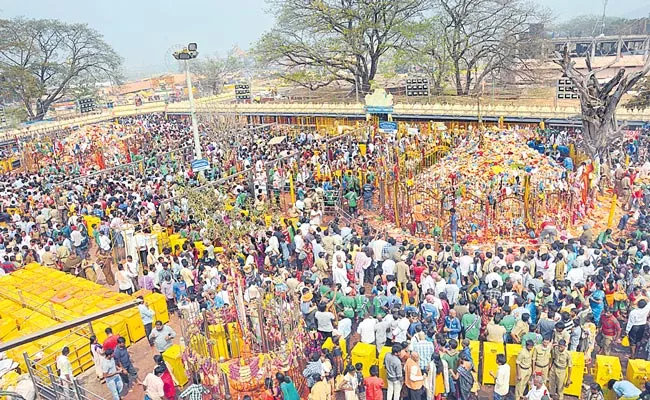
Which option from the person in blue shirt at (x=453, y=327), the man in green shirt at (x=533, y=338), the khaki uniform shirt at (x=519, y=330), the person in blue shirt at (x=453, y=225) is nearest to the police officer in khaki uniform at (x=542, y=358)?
the man in green shirt at (x=533, y=338)

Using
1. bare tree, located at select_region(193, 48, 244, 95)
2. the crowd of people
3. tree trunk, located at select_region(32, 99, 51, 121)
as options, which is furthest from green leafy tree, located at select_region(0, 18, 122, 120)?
the crowd of people

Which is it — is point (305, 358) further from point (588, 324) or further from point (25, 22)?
point (25, 22)

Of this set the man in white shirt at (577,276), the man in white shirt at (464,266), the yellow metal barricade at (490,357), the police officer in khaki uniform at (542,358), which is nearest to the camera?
the police officer in khaki uniform at (542,358)

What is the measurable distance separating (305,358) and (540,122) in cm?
1864

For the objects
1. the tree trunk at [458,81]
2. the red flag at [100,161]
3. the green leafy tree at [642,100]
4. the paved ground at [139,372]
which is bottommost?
the paved ground at [139,372]

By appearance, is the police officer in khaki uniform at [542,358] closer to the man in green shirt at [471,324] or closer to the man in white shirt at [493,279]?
the man in green shirt at [471,324]

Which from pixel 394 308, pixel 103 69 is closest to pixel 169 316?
pixel 394 308

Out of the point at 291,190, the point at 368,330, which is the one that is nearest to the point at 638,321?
the point at 368,330

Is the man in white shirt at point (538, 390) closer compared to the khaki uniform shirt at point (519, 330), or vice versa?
the man in white shirt at point (538, 390)

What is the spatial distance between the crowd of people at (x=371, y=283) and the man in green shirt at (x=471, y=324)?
0.05 feet

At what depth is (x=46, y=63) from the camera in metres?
41.8

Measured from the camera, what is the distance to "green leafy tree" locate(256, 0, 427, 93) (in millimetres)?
31031

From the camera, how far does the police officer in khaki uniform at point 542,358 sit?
23.0ft

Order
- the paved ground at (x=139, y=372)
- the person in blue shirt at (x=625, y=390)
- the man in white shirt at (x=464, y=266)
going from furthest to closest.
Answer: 1. the man in white shirt at (x=464, y=266)
2. the paved ground at (x=139, y=372)
3. the person in blue shirt at (x=625, y=390)
